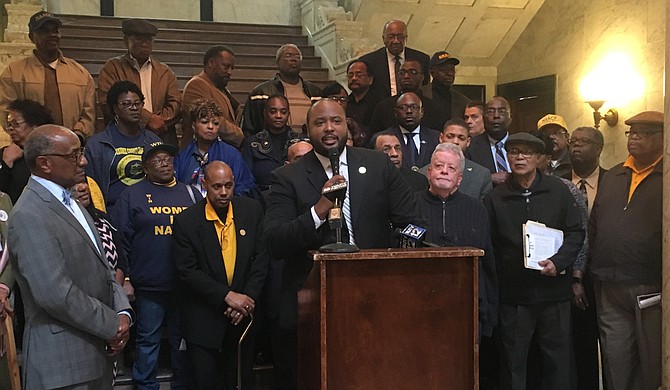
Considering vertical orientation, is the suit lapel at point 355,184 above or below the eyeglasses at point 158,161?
below

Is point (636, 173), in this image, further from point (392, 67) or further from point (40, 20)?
point (40, 20)

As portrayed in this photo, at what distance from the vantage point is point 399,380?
8.45 ft

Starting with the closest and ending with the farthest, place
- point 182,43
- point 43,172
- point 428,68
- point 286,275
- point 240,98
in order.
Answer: point 43,172 < point 286,275 < point 428,68 < point 240,98 < point 182,43

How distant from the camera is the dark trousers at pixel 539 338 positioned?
3947 mm

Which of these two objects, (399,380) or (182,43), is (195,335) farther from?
(182,43)

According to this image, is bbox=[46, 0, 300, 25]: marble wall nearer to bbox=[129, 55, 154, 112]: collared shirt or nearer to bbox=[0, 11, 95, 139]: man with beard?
bbox=[129, 55, 154, 112]: collared shirt

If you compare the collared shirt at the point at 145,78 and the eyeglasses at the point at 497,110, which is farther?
the collared shirt at the point at 145,78

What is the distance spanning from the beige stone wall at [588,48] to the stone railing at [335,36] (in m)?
2.05

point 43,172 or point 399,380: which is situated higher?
point 43,172

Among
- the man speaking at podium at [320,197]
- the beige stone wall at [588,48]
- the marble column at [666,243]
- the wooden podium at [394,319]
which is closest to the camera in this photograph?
the wooden podium at [394,319]

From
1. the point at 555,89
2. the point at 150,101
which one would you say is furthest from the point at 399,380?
the point at 555,89

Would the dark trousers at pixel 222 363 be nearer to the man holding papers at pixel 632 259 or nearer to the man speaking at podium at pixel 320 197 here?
the man speaking at podium at pixel 320 197

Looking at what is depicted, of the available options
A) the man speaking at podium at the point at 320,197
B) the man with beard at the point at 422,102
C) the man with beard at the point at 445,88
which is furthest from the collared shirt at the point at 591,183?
the man speaking at podium at the point at 320,197

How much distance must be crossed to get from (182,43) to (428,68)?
366 cm
